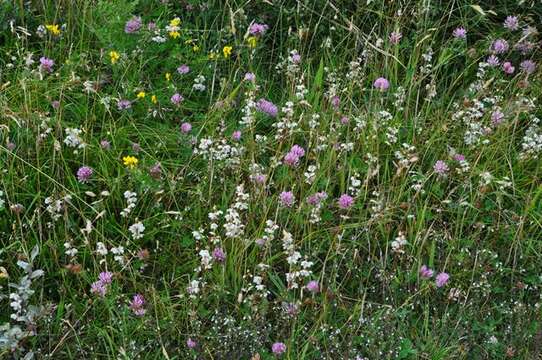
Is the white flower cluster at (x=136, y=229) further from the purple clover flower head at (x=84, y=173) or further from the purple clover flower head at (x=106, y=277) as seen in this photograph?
the purple clover flower head at (x=84, y=173)

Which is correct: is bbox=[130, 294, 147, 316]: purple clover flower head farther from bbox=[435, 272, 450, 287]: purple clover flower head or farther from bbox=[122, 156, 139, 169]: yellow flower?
bbox=[435, 272, 450, 287]: purple clover flower head

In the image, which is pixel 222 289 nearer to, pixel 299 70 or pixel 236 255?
pixel 236 255

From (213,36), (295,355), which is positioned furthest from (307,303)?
(213,36)

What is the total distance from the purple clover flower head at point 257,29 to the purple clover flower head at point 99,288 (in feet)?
4.99

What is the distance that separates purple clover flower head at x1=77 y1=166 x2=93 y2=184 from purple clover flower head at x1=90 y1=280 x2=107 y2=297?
20.3 inches

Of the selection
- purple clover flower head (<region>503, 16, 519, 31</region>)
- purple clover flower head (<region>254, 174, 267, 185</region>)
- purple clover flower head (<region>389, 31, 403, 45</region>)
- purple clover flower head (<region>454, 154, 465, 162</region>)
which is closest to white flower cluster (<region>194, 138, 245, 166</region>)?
purple clover flower head (<region>254, 174, 267, 185</region>)

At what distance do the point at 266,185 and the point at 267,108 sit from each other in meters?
0.49

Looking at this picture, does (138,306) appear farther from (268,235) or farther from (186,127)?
(186,127)

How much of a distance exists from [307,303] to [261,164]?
0.72 m

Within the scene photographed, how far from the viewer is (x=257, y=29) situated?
3682 mm

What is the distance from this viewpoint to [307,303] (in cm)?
266

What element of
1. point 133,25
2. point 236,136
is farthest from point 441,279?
point 133,25

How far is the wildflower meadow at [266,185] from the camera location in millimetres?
2607

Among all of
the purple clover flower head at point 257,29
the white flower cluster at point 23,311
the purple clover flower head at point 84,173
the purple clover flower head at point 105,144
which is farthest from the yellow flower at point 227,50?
the white flower cluster at point 23,311
